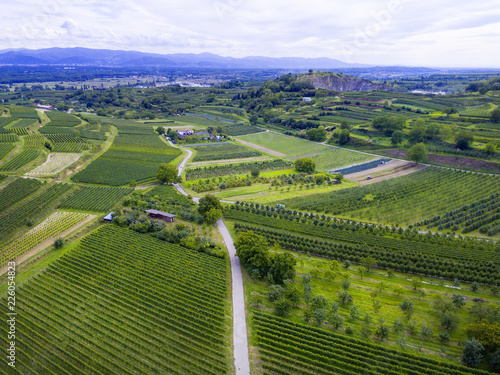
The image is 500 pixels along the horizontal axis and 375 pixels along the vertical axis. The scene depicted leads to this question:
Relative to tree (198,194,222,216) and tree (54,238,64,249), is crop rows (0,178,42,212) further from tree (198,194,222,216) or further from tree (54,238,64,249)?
tree (198,194,222,216)

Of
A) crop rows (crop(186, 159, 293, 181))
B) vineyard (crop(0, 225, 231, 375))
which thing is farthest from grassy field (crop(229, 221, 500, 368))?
crop rows (crop(186, 159, 293, 181))

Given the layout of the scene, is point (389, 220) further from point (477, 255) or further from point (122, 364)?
point (122, 364)

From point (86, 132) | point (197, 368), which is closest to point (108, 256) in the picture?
point (197, 368)

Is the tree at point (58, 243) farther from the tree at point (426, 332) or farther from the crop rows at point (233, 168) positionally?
the tree at point (426, 332)

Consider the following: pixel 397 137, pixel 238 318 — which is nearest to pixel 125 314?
pixel 238 318

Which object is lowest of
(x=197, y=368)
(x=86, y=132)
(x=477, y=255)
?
(x=197, y=368)

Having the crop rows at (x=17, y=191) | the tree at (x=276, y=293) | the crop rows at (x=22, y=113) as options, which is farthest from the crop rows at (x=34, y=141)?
the tree at (x=276, y=293)

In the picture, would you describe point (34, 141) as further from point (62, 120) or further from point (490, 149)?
point (490, 149)
